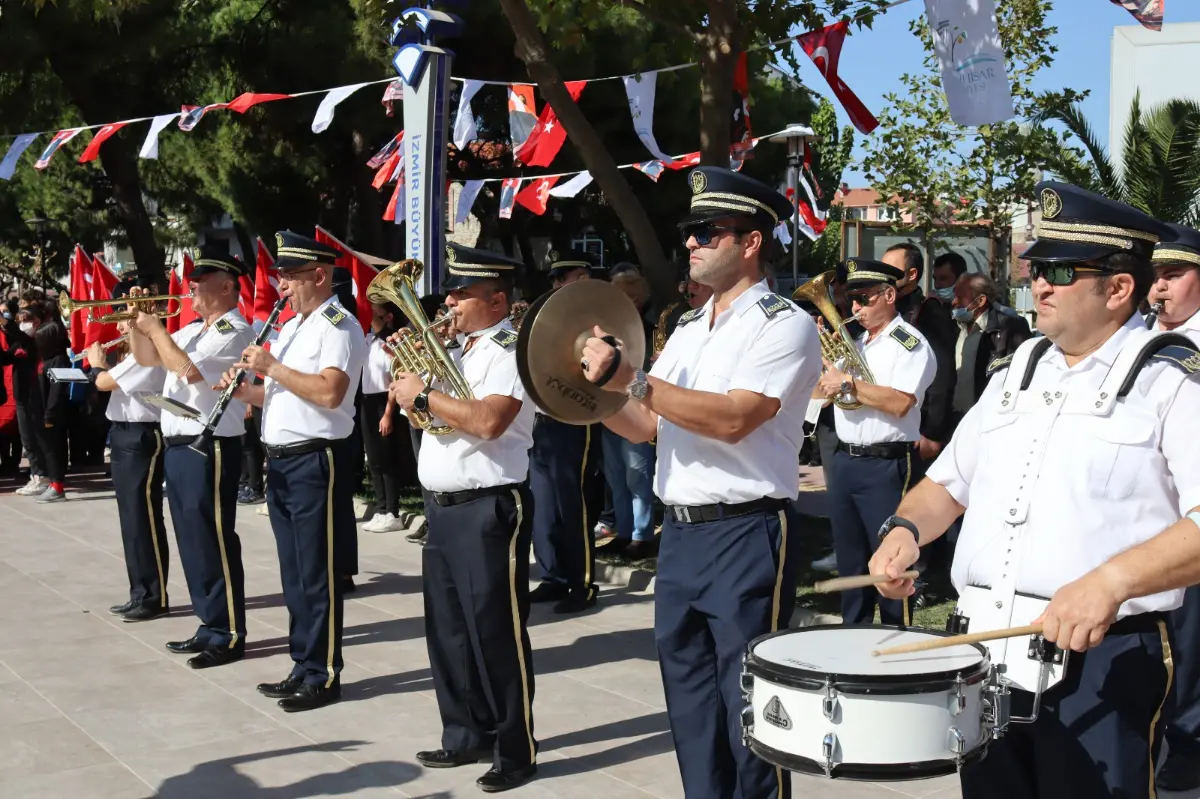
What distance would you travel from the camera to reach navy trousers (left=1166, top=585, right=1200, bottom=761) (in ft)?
17.3

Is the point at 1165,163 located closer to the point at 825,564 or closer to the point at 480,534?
the point at 825,564

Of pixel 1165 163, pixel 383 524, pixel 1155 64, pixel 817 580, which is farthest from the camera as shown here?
pixel 1155 64

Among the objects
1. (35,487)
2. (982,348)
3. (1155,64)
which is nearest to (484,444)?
(982,348)

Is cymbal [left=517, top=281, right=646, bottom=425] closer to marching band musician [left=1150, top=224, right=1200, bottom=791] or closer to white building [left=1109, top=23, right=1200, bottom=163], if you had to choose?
marching band musician [left=1150, top=224, right=1200, bottom=791]

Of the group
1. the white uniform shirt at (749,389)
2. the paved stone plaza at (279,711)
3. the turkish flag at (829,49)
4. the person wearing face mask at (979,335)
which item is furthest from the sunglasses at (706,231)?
the turkish flag at (829,49)

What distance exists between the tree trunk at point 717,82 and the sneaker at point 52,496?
8098 mm

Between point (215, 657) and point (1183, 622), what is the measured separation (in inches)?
188

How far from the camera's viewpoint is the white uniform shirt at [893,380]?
685cm

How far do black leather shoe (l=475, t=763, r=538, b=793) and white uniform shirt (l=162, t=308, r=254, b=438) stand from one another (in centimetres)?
291

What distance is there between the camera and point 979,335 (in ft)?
30.4

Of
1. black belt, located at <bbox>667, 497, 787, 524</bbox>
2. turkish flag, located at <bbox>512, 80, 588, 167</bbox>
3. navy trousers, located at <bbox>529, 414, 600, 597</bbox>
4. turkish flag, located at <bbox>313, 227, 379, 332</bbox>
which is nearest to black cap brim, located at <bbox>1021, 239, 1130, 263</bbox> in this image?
black belt, located at <bbox>667, 497, 787, 524</bbox>

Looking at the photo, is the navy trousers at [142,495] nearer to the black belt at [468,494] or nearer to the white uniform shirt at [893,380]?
the black belt at [468,494]

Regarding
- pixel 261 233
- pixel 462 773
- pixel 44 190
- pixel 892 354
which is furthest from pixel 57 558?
pixel 44 190

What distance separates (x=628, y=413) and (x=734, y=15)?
492cm
